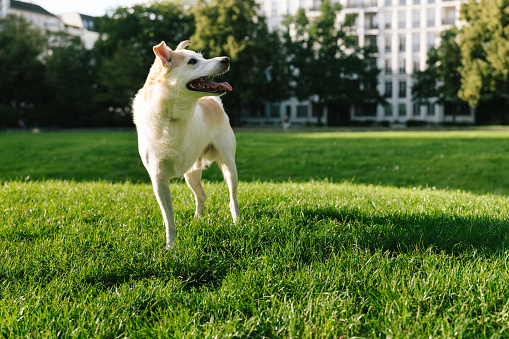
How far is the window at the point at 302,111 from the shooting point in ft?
225

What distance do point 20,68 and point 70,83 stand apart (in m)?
5.81

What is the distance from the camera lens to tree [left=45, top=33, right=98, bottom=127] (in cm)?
4656

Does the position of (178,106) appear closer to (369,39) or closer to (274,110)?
(274,110)

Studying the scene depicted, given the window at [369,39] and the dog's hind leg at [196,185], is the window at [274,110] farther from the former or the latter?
the dog's hind leg at [196,185]

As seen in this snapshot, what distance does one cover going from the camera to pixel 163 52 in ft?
12.0

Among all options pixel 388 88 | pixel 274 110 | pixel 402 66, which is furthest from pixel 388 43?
pixel 274 110

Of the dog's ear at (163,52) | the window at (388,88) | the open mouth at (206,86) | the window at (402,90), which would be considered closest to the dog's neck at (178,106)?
the open mouth at (206,86)

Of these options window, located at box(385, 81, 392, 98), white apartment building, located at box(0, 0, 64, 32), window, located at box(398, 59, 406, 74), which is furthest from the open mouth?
white apartment building, located at box(0, 0, 64, 32)

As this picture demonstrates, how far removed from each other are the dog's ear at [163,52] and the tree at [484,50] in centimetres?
4101

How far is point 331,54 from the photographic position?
170ft

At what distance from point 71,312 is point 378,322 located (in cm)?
192

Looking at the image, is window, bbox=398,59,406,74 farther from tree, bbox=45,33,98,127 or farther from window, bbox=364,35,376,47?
tree, bbox=45,33,98,127

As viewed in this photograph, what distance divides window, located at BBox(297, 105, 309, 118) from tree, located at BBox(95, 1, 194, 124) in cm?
2573

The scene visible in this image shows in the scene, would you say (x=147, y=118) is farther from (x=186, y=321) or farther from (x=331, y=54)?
(x=331, y=54)
